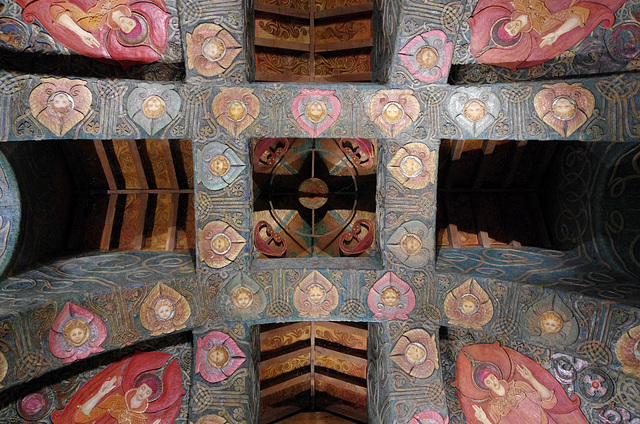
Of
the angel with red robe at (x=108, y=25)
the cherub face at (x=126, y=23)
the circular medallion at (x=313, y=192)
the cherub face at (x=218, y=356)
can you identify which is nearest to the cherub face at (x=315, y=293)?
the cherub face at (x=218, y=356)

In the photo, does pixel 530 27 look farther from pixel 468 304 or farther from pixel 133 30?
pixel 133 30

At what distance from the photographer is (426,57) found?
195 inches

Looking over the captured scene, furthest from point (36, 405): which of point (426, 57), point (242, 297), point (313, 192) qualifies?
point (426, 57)

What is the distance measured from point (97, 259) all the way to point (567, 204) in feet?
19.0

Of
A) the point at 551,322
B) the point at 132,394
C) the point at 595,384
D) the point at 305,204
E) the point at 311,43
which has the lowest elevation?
the point at 132,394

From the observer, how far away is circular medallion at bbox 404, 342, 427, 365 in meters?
5.39

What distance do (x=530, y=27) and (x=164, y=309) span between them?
490 cm

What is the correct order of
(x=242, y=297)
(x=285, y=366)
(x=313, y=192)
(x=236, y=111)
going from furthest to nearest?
(x=285, y=366)
(x=313, y=192)
(x=242, y=297)
(x=236, y=111)

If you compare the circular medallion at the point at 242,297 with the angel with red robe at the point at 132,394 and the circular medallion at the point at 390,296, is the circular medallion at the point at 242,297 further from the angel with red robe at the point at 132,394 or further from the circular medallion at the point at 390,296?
the circular medallion at the point at 390,296

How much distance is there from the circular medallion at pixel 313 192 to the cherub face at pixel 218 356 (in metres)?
2.11

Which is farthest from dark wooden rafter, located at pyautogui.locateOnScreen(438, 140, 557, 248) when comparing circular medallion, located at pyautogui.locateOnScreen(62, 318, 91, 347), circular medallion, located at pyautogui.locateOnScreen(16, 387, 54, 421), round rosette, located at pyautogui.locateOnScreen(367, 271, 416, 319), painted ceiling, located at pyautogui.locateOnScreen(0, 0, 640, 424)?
circular medallion, located at pyautogui.locateOnScreen(16, 387, 54, 421)

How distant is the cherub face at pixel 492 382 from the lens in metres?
5.39

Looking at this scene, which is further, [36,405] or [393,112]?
[393,112]

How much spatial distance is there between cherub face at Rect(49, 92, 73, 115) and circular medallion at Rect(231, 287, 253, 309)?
258 centimetres
